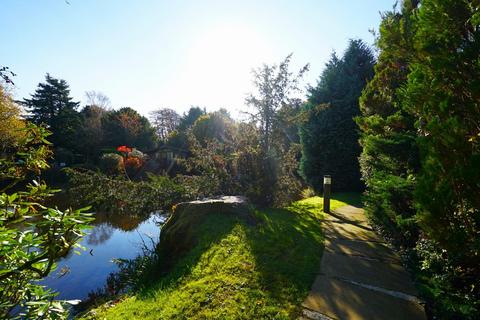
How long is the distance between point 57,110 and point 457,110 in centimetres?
4171

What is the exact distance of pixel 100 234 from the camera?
11086 mm

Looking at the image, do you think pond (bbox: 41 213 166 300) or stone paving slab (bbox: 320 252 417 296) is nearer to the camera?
stone paving slab (bbox: 320 252 417 296)

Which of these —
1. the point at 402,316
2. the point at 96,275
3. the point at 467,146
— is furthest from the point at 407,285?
the point at 96,275

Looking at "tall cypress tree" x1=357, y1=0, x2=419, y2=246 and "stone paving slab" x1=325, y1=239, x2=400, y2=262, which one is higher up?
"tall cypress tree" x1=357, y1=0, x2=419, y2=246

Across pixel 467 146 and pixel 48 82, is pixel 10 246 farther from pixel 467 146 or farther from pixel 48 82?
pixel 48 82

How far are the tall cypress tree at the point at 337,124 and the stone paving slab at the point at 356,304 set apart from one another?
31.5 feet

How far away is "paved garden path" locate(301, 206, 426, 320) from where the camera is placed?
3.29 m

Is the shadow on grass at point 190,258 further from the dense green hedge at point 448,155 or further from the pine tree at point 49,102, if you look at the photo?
the pine tree at point 49,102

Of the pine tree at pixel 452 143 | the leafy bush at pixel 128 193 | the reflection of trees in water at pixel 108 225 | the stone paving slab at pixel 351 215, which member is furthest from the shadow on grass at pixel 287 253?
the reflection of trees in water at pixel 108 225

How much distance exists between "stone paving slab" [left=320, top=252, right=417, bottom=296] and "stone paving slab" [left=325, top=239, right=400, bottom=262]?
23 centimetres

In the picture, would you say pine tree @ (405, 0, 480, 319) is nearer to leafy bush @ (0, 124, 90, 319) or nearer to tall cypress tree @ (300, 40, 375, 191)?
leafy bush @ (0, 124, 90, 319)

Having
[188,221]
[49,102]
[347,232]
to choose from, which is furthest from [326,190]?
[49,102]

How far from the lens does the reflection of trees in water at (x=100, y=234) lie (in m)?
10.4

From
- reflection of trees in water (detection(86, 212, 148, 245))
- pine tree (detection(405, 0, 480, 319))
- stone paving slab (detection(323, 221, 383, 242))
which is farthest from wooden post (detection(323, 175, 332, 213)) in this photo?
reflection of trees in water (detection(86, 212, 148, 245))
